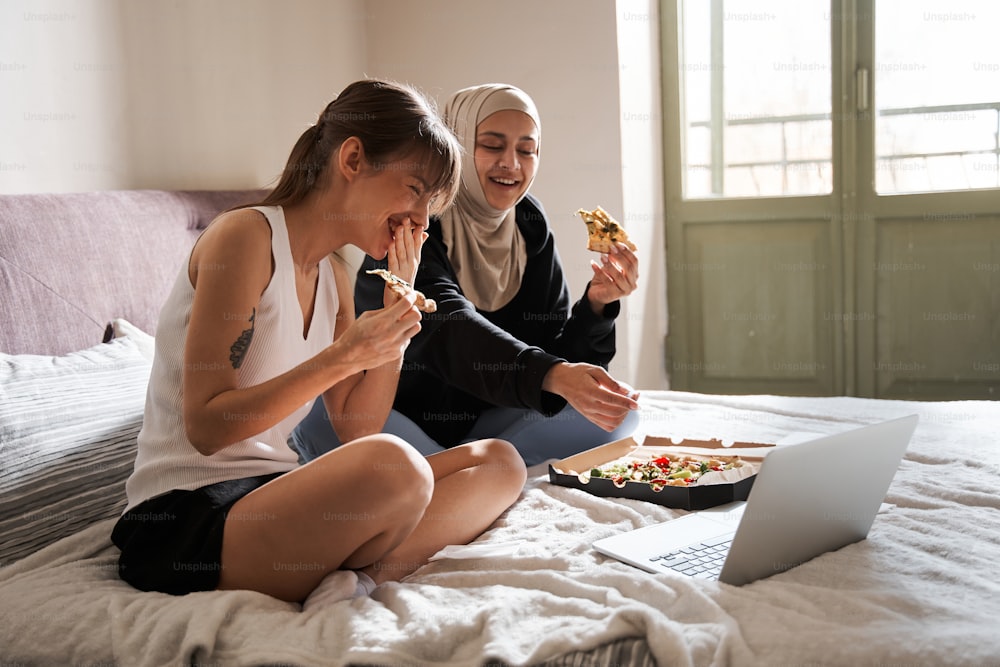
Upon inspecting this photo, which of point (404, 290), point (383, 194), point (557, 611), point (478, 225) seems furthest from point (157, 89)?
point (557, 611)

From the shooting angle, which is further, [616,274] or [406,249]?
[616,274]

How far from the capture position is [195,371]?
1.35m

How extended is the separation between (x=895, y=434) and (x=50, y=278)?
1532 millimetres

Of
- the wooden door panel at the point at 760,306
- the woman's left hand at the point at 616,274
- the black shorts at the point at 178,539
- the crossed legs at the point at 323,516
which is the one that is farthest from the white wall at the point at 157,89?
the wooden door panel at the point at 760,306

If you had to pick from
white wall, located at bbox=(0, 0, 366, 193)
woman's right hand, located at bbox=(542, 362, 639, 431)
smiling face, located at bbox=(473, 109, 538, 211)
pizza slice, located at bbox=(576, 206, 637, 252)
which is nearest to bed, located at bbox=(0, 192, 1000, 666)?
woman's right hand, located at bbox=(542, 362, 639, 431)

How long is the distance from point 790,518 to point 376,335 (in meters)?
0.64

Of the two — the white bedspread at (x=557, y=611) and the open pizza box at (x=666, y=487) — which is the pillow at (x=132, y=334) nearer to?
the white bedspread at (x=557, y=611)

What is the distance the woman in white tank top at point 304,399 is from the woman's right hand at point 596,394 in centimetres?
16

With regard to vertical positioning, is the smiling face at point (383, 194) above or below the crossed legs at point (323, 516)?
above

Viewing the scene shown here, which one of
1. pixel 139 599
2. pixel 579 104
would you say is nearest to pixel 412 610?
pixel 139 599

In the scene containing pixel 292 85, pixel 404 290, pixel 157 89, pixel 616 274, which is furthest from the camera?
pixel 292 85

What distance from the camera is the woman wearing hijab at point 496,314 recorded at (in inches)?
75.2

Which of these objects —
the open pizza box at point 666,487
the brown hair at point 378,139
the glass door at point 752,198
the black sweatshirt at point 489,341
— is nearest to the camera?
the brown hair at point 378,139

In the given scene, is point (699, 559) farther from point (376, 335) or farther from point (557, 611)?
point (376, 335)
